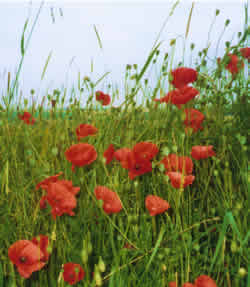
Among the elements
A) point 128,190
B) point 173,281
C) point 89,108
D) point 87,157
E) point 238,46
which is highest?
point 238,46

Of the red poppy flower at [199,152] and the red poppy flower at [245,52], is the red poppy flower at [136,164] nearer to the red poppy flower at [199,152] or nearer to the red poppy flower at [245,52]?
the red poppy flower at [199,152]

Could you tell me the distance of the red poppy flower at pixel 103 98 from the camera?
1698 millimetres

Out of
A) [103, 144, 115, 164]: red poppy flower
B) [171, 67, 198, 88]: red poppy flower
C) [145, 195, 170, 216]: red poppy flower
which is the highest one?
[171, 67, 198, 88]: red poppy flower

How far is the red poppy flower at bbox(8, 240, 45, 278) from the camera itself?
84 centimetres

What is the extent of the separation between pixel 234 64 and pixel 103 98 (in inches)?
25.0

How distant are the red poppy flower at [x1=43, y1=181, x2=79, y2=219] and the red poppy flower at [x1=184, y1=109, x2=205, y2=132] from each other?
0.56 m

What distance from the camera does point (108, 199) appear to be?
0.94 metres

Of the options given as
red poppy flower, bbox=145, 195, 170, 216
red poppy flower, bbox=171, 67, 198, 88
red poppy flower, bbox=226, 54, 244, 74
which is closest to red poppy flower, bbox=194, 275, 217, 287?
red poppy flower, bbox=145, 195, 170, 216

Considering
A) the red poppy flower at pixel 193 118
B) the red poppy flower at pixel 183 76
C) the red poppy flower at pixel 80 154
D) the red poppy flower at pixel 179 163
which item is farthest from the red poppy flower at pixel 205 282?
the red poppy flower at pixel 183 76

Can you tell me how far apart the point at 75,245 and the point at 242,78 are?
1068 millimetres

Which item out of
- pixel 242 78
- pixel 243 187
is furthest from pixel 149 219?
pixel 242 78

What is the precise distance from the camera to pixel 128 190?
1101 mm

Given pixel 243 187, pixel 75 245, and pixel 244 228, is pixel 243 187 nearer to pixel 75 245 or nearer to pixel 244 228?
pixel 244 228

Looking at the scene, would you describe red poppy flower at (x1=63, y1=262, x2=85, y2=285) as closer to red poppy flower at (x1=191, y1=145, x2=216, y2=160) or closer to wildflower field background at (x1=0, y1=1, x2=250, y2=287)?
wildflower field background at (x1=0, y1=1, x2=250, y2=287)
